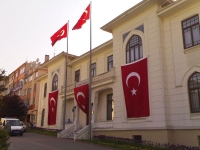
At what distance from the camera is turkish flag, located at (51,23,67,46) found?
24797 mm

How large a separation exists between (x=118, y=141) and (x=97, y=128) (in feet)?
14.5

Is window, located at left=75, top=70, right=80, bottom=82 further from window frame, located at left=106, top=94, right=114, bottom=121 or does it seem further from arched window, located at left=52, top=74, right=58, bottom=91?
window frame, located at left=106, top=94, right=114, bottom=121

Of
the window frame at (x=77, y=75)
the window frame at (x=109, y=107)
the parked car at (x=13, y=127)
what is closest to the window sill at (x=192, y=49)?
the window frame at (x=109, y=107)

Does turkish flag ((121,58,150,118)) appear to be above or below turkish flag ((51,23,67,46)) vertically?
below

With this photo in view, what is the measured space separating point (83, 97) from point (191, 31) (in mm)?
11836

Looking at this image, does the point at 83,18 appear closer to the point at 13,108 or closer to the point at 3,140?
the point at 3,140

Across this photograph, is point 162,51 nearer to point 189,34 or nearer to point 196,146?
point 189,34

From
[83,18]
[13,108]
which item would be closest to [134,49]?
[83,18]

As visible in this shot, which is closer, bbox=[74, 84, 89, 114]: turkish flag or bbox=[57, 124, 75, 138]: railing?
bbox=[57, 124, 75, 138]: railing

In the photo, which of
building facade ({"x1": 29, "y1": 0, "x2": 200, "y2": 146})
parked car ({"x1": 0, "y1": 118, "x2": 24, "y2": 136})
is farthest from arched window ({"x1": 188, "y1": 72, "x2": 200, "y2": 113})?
parked car ({"x1": 0, "y1": 118, "x2": 24, "y2": 136})

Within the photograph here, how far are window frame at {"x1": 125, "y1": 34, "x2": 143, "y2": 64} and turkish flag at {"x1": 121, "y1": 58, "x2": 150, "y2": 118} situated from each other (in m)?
0.73

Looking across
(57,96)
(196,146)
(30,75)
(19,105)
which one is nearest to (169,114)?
(196,146)

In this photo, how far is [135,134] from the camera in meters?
17.1

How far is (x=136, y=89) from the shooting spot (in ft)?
57.4
